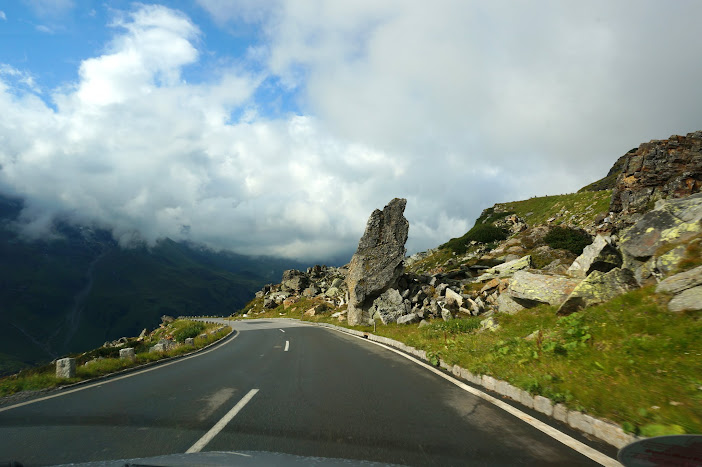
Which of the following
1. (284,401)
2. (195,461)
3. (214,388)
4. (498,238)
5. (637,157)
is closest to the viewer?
(195,461)

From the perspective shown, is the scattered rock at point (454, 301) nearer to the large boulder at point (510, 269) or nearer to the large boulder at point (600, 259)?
the large boulder at point (510, 269)

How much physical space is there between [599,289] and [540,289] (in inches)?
157

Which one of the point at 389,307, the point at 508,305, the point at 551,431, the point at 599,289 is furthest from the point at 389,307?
the point at 551,431

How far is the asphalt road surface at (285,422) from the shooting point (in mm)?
4262

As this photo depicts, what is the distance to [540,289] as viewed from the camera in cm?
1509

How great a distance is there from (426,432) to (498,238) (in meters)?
69.7

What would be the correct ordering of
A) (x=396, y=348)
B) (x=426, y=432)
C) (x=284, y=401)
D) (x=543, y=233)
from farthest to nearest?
(x=543, y=233) < (x=396, y=348) < (x=284, y=401) < (x=426, y=432)

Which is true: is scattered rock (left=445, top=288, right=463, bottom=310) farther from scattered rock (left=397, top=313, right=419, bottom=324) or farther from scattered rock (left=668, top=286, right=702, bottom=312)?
scattered rock (left=668, top=286, right=702, bottom=312)

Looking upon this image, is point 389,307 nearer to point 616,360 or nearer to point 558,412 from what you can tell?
point 616,360

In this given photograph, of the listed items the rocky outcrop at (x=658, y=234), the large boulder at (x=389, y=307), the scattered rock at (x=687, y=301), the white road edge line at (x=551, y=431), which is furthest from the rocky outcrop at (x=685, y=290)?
the large boulder at (x=389, y=307)

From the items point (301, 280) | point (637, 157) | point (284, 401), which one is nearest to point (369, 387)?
point (284, 401)

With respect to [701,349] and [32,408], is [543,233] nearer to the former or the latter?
[701,349]

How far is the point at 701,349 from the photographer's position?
233 inches

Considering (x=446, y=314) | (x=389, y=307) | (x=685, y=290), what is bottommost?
(x=446, y=314)
